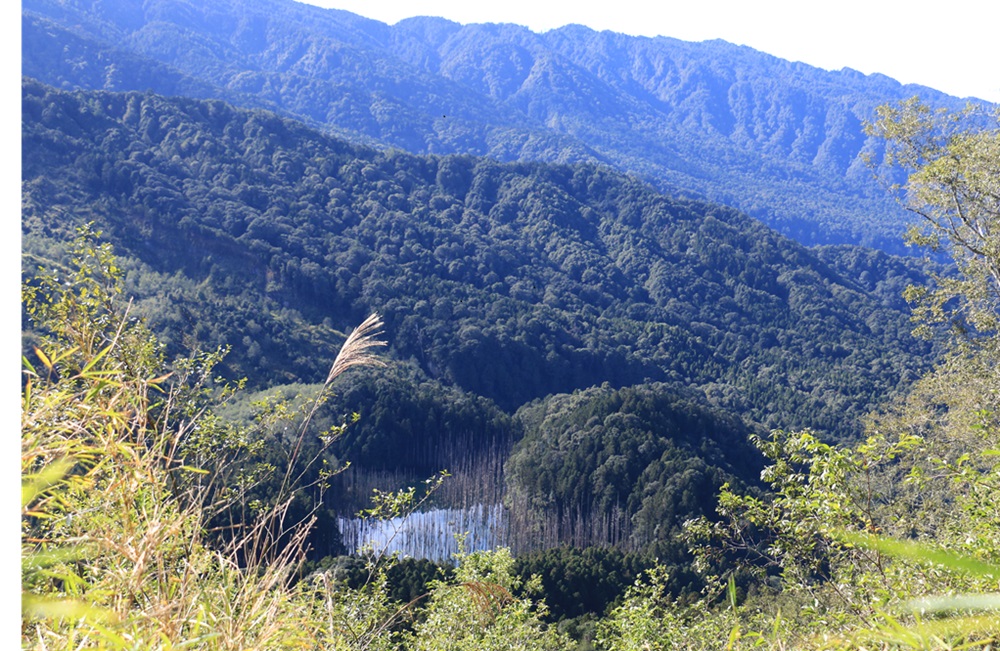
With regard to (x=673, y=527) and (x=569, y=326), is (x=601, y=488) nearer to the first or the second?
(x=673, y=527)

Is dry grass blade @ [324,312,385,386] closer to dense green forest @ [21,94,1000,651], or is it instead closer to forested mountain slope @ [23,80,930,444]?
dense green forest @ [21,94,1000,651]

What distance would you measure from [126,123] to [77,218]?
33855 millimetres

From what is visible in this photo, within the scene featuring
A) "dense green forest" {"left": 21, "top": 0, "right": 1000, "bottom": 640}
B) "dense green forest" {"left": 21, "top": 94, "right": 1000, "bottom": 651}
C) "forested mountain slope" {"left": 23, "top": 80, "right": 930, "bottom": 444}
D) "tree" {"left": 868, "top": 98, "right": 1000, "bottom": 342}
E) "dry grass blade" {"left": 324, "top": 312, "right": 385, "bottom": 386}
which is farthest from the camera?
"forested mountain slope" {"left": 23, "top": 80, "right": 930, "bottom": 444}

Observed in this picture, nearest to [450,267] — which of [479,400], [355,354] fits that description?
[479,400]

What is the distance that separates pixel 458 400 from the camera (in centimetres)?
5416

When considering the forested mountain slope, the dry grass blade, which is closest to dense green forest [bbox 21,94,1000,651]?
the dry grass blade

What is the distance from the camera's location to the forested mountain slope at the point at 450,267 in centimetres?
6631

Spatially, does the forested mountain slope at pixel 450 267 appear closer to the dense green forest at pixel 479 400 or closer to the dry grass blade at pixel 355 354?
the dense green forest at pixel 479 400

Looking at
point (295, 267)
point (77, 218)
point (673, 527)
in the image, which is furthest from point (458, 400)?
point (77, 218)

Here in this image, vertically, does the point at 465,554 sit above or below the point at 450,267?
above

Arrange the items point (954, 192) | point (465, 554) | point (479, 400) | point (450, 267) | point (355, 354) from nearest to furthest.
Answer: point (355, 354) → point (954, 192) → point (465, 554) → point (479, 400) → point (450, 267)

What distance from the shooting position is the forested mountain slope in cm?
6631

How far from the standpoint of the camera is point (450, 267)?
302 feet

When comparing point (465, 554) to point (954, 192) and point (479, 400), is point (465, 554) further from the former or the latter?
point (479, 400)
